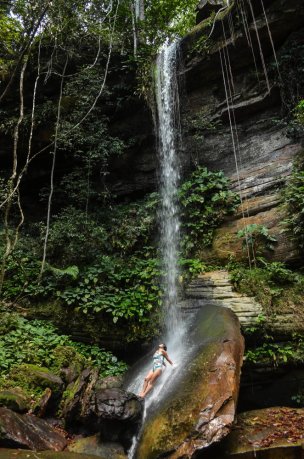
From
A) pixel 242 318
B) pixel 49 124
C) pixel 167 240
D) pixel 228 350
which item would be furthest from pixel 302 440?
pixel 49 124

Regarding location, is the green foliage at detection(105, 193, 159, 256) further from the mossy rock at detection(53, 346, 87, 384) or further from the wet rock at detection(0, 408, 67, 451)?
the wet rock at detection(0, 408, 67, 451)

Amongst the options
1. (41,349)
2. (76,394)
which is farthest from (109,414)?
(41,349)

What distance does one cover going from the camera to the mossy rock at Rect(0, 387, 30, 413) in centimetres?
499

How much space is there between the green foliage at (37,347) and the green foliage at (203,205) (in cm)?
342

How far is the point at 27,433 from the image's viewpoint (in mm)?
4621

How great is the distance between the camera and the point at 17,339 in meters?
6.83

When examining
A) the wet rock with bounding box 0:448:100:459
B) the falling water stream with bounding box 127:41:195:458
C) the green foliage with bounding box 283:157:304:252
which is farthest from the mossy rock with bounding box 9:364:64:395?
the green foliage with bounding box 283:157:304:252

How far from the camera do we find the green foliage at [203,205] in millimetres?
9188

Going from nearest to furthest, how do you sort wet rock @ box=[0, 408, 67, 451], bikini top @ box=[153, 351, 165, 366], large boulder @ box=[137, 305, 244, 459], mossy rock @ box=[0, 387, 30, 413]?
large boulder @ box=[137, 305, 244, 459] → wet rock @ box=[0, 408, 67, 451] → mossy rock @ box=[0, 387, 30, 413] → bikini top @ box=[153, 351, 165, 366]

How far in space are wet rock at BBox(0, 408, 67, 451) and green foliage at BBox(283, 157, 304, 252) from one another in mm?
5789

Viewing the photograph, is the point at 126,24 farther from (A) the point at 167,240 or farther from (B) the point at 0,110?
(A) the point at 167,240

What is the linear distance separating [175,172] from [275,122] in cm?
312

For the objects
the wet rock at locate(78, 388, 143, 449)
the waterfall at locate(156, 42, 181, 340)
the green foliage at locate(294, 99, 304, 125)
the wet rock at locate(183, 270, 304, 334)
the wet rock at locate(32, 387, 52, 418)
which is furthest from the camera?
the waterfall at locate(156, 42, 181, 340)

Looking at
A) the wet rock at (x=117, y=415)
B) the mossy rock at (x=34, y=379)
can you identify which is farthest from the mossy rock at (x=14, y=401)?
the wet rock at (x=117, y=415)
